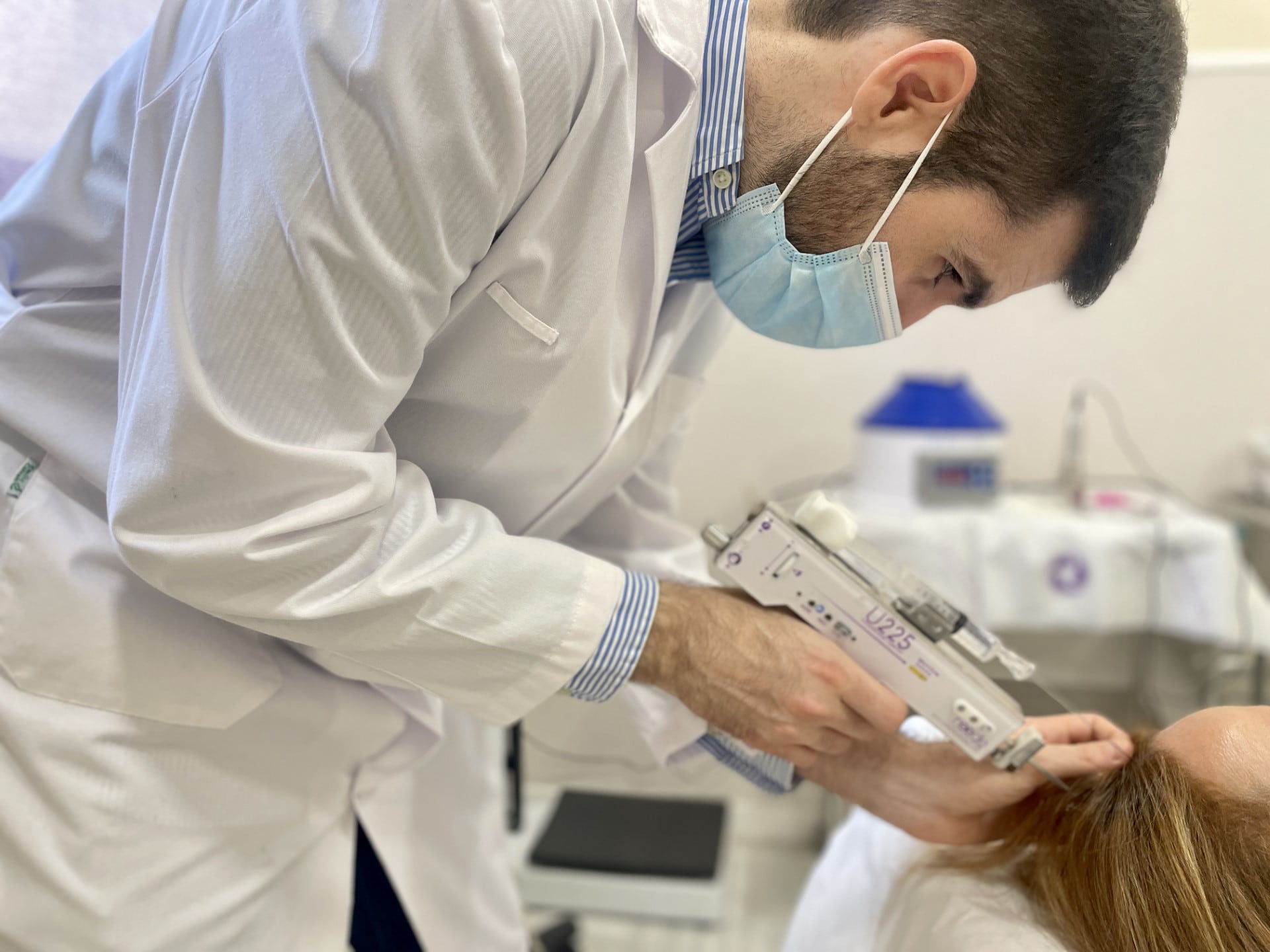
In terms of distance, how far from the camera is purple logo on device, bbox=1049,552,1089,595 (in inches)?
83.3

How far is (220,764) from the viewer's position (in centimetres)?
92

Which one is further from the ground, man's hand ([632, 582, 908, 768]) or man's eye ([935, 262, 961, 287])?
man's eye ([935, 262, 961, 287])

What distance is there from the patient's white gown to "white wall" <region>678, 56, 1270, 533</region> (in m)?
1.40

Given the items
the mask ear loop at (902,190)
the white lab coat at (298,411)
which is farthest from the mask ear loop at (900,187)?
the white lab coat at (298,411)

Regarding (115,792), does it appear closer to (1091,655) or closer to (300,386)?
(300,386)

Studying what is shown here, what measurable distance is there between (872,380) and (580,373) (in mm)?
1867

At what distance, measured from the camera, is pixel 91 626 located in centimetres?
85

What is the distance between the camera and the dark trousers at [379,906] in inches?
46.8

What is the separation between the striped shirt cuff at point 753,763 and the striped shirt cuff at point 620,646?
0.95 feet

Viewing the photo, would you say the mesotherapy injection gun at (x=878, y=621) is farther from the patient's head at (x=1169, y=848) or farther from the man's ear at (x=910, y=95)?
the man's ear at (x=910, y=95)

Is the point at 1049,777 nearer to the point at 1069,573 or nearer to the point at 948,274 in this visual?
the point at 948,274

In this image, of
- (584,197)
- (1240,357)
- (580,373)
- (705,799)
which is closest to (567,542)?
(580,373)

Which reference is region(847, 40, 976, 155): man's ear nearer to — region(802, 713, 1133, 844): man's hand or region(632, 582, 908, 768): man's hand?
region(632, 582, 908, 768): man's hand

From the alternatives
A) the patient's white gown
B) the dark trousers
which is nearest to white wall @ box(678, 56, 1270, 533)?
the patient's white gown
